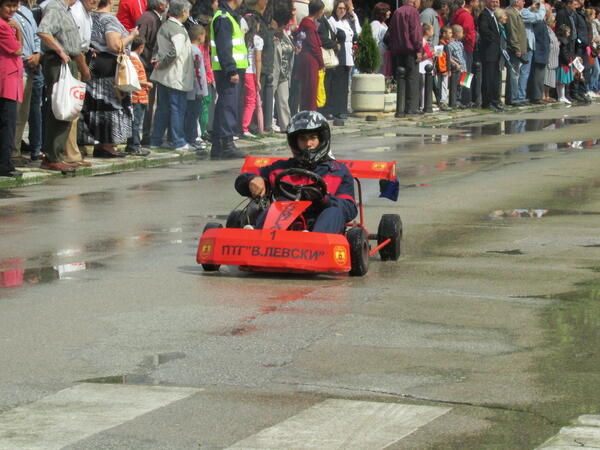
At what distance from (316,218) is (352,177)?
563mm

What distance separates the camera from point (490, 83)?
31812mm

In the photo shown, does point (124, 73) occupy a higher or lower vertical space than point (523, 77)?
higher

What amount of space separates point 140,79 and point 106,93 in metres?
0.60

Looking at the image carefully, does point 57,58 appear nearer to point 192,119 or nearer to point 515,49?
point 192,119

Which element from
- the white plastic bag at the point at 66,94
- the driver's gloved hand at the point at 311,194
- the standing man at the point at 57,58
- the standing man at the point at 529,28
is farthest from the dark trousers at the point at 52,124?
the standing man at the point at 529,28

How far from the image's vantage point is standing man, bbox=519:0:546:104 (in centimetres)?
3316

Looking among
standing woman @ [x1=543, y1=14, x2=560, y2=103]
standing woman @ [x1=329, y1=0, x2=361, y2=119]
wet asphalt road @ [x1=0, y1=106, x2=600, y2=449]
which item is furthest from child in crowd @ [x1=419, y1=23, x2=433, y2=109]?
wet asphalt road @ [x1=0, y1=106, x2=600, y2=449]

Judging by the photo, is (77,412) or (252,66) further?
(252,66)

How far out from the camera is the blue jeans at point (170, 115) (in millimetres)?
20219

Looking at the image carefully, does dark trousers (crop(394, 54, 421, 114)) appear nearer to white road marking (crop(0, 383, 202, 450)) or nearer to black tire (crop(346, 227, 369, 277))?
black tire (crop(346, 227, 369, 277))

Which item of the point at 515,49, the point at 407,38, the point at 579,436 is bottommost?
the point at 579,436

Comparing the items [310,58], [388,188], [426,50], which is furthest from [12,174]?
[426,50]

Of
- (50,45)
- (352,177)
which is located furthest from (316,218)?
(50,45)

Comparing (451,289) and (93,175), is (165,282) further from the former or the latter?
(93,175)
